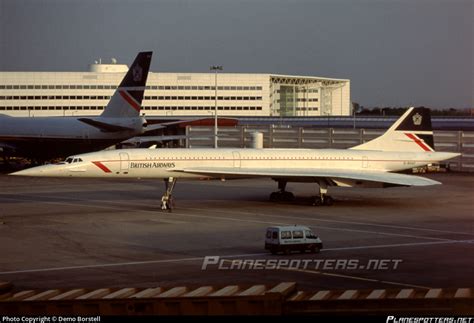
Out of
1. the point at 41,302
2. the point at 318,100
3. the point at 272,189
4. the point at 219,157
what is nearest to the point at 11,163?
the point at 272,189

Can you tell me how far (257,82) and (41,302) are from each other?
12709cm

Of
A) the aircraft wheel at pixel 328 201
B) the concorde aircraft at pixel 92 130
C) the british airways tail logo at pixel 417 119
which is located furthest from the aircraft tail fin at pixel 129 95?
the aircraft wheel at pixel 328 201

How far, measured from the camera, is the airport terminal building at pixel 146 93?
132000 millimetres

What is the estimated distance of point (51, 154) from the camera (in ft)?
219

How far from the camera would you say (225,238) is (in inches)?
1236

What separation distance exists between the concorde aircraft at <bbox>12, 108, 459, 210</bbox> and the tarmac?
4.89 feet

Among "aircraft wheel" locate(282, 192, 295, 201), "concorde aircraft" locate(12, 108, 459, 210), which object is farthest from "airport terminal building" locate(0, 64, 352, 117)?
"aircraft wheel" locate(282, 192, 295, 201)

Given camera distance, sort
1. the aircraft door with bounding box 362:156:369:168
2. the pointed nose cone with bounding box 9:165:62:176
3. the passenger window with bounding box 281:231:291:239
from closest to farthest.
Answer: the passenger window with bounding box 281:231:291:239 < the pointed nose cone with bounding box 9:165:62:176 < the aircraft door with bounding box 362:156:369:168

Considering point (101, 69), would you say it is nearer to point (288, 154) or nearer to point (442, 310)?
point (288, 154)

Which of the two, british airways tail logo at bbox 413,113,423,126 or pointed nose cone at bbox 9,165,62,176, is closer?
pointed nose cone at bbox 9,165,62,176

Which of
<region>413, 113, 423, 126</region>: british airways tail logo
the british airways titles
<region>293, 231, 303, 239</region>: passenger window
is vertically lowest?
<region>293, 231, 303, 239</region>: passenger window

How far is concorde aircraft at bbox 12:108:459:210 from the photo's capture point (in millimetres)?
40438

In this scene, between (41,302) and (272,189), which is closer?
(41,302)

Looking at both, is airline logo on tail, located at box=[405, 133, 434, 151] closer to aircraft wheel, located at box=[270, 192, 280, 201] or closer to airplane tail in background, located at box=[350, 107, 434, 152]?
airplane tail in background, located at box=[350, 107, 434, 152]
